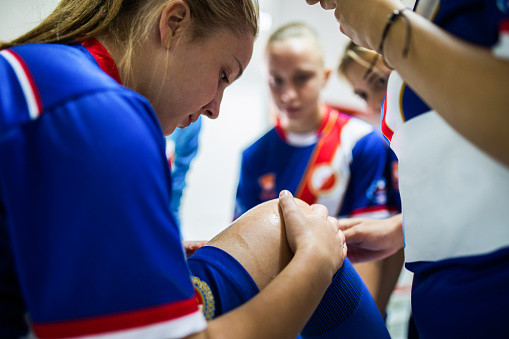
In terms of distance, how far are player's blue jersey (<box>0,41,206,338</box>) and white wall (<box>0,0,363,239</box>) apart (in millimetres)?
2248

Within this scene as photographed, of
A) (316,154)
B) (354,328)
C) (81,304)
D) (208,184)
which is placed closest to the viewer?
(81,304)

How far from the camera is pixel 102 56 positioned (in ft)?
2.09

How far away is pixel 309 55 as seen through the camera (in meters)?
1.68

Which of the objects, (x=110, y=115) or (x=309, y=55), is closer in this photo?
(x=110, y=115)

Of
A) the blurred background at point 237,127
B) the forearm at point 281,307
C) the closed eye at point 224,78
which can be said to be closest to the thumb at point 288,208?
the forearm at point 281,307

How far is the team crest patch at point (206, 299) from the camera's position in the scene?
0.57m

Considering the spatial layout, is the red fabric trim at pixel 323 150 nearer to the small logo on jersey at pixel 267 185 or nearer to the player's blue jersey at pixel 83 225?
the small logo on jersey at pixel 267 185

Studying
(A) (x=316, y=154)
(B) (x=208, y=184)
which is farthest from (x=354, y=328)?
(B) (x=208, y=184)

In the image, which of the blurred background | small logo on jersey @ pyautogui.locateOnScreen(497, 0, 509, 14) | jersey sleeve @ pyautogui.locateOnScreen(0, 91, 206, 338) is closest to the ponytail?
jersey sleeve @ pyautogui.locateOnScreen(0, 91, 206, 338)

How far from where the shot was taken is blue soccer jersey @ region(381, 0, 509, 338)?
1.61 feet

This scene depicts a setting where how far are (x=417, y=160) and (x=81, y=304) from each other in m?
0.44

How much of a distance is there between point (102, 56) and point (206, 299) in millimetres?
369

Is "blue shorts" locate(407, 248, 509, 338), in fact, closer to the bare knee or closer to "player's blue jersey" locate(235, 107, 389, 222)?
the bare knee

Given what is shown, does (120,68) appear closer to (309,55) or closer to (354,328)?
(354,328)
